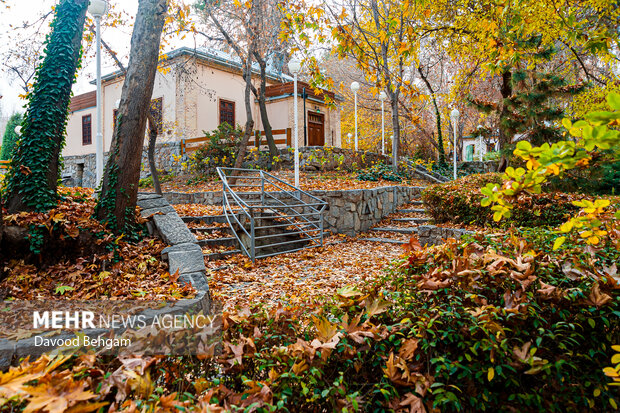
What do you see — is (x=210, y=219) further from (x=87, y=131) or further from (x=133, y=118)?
(x=87, y=131)

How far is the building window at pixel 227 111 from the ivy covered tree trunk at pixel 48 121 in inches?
478

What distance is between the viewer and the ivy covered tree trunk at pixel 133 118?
4723mm

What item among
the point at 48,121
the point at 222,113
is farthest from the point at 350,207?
the point at 222,113

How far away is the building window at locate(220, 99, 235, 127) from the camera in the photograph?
16.9 m

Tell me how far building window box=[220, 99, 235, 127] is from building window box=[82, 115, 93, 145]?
25.1 feet

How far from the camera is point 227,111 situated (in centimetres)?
1711

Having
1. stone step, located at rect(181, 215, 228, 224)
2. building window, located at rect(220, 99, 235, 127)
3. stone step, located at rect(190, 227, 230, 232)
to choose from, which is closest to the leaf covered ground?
stone step, located at rect(190, 227, 230, 232)

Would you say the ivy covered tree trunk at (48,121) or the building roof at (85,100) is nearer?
the ivy covered tree trunk at (48,121)

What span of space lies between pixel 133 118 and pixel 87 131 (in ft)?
57.6

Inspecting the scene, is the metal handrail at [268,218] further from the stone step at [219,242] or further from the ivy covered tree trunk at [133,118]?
the ivy covered tree trunk at [133,118]

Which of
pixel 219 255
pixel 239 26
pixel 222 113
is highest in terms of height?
pixel 239 26

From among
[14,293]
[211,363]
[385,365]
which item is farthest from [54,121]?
[385,365]

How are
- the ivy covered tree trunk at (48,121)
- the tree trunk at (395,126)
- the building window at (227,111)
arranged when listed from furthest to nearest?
1. the building window at (227,111)
2. the tree trunk at (395,126)
3. the ivy covered tree trunk at (48,121)

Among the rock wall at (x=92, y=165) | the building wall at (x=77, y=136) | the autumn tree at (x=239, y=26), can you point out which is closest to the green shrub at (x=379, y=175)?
the autumn tree at (x=239, y=26)
